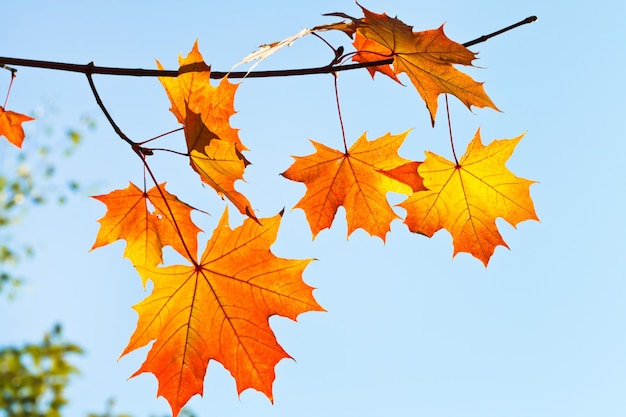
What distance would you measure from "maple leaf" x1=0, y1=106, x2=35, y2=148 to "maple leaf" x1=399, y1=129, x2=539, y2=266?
1.39 metres

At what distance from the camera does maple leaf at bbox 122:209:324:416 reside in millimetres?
1909

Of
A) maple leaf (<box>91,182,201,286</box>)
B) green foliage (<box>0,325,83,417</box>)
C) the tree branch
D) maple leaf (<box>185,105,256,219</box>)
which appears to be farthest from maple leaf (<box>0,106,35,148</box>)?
green foliage (<box>0,325,83,417</box>)

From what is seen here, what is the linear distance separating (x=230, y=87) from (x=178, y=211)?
0.44 metres

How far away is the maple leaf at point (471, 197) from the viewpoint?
7.28 feet

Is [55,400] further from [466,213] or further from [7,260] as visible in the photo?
[466,213]

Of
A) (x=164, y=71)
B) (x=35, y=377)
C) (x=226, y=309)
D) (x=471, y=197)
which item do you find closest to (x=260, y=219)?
(x=226, y=309)

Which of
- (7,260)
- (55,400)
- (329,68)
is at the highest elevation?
(7,260)

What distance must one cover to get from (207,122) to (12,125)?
779 mm

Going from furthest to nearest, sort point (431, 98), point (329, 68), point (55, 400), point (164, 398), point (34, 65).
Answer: point (55, 400)
point (164, 398)
point (431, 98)
point (329, 68)
point (34, 65)

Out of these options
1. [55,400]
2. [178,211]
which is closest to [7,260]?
[55,400]

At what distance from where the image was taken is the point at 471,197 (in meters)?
2.26

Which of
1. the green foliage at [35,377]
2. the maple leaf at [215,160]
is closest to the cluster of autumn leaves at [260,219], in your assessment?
the maple leaf at [215,160]

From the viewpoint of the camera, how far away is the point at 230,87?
1877 millimetres

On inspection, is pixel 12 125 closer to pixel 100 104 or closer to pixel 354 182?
pixel 100 104
